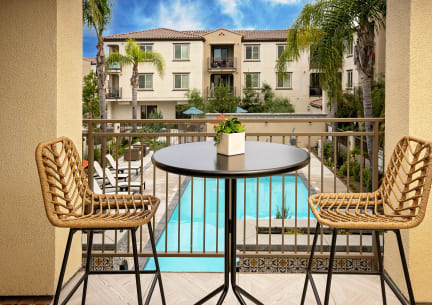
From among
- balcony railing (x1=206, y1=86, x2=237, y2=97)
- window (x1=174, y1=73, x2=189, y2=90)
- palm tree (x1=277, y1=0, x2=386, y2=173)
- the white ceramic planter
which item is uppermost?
window (x1=174, y1=73, x2=189, y2=90)

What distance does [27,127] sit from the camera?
2359 millimetres

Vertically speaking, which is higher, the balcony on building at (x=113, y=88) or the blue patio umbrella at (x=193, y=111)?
the balcony on building at (x=113, y=88)

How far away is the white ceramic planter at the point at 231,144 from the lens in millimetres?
1860

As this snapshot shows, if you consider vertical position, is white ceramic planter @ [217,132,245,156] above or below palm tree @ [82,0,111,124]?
below

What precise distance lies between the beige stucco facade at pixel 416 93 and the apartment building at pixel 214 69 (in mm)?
23547

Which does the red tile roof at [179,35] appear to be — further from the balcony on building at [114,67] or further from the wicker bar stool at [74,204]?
the wicker bar stool at [74,204]

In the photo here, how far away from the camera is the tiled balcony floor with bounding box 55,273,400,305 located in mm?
2381

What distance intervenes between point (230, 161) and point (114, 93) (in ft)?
88.5

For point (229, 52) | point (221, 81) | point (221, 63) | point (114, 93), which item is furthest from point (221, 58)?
point (114, 93)

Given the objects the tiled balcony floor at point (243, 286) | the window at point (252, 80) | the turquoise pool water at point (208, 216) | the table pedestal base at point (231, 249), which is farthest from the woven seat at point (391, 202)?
the window at point (252, 80)

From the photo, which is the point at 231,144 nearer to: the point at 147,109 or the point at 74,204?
the point at 74,204

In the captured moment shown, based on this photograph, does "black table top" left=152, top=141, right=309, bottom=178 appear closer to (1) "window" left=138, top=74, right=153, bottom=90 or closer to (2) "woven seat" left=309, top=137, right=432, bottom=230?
(2) "woven seat" left=309, top=137, right=432, bottom=230

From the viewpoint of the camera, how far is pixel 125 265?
416 cm

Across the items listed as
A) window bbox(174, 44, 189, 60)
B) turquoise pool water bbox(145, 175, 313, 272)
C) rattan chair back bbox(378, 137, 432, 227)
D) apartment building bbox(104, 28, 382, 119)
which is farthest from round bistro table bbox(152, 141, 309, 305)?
Answer: window bbox(174, 44, 189, 60)
